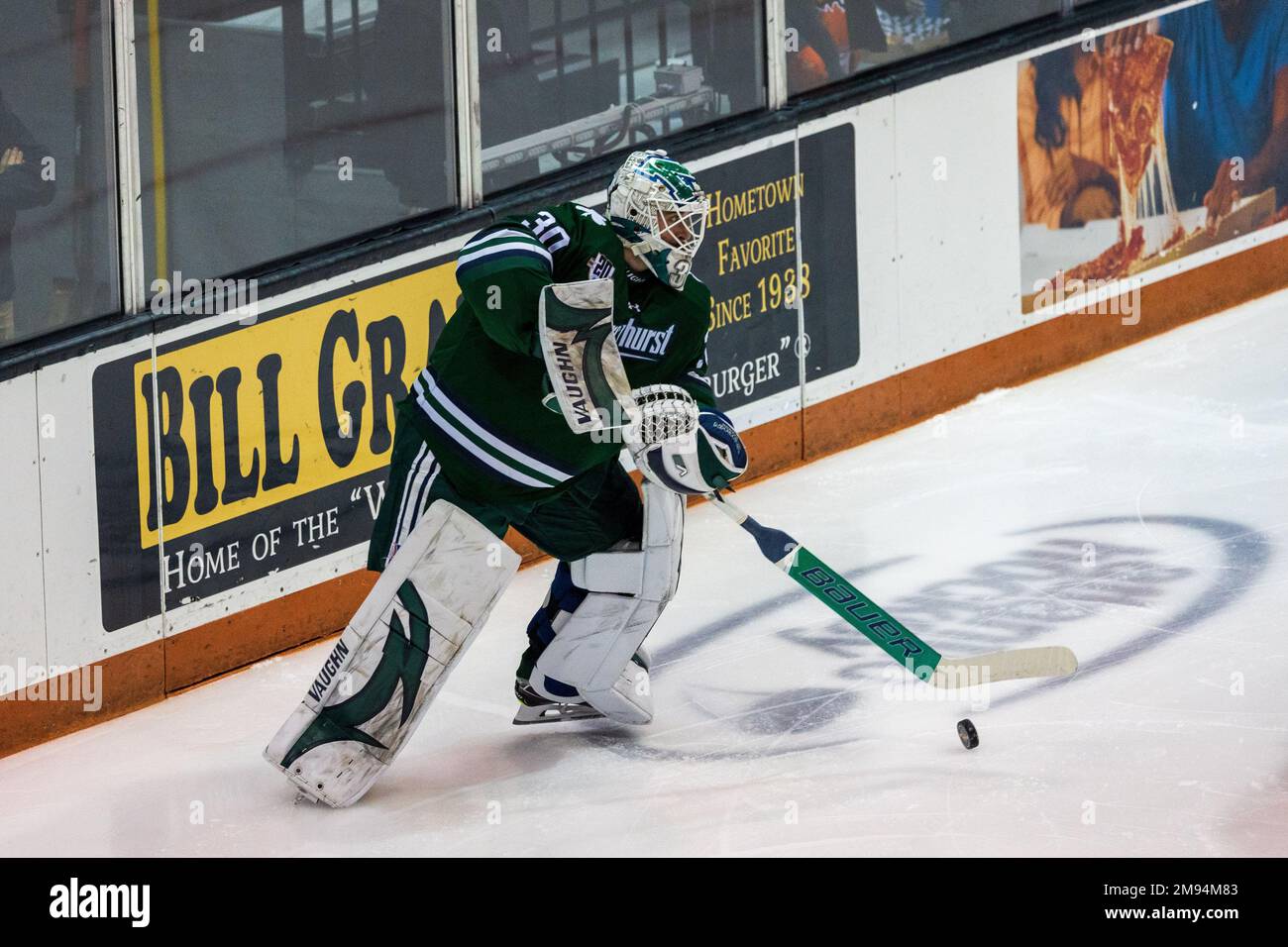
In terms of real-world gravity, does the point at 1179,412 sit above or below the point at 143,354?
below

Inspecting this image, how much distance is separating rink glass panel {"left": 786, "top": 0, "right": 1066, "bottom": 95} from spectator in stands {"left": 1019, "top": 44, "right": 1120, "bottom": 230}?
20cm

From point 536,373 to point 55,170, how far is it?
125cm

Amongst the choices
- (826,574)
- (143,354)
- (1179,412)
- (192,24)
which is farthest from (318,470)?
(1179,412)

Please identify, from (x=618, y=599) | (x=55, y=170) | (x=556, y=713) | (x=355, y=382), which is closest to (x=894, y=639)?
(x=618, y=599)

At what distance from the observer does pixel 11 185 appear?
15.6 feet

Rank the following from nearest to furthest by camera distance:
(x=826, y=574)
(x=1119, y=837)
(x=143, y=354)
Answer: (x=1119, y=837), (x=826, y=574), (x=143, y=354)

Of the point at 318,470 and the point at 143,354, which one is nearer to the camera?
the point at 143,354

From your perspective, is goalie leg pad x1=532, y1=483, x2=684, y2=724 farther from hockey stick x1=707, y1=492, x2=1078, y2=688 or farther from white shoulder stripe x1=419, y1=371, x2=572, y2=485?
white shoulder stripe x1=419, y1=371, x2=572, y2=485

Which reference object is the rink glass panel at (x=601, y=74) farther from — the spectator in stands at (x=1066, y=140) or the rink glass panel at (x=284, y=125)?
the spectator in stands at (x=1066, y=140)

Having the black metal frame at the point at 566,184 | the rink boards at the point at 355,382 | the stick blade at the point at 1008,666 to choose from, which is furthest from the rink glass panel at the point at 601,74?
the stick blade at the point at 1008,666

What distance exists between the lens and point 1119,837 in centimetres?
401

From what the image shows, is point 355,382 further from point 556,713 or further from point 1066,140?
point 1066,140

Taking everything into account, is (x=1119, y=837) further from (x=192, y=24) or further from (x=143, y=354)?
(x=192, y=24)
